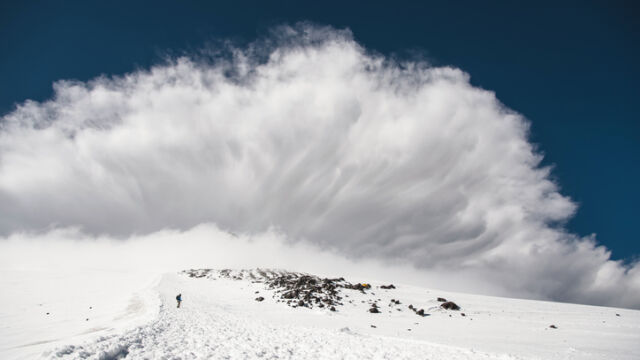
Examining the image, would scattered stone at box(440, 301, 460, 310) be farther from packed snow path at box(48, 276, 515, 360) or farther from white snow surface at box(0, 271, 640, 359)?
packed snow path at box(48, 276, 515, 360)

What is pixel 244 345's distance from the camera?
17.1 m

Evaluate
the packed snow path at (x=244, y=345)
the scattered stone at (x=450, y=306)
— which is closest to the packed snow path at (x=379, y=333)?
the packed snow path at (x=244, y=345)

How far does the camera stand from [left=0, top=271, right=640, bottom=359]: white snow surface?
15258mm

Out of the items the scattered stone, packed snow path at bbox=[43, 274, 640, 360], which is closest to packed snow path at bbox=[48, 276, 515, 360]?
packed snow path at bbox=[43, 274, 640, 360]

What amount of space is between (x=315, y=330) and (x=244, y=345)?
781cm

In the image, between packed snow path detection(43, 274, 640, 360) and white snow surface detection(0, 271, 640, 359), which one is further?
packed snow path detection(43, 274, 640, 360)

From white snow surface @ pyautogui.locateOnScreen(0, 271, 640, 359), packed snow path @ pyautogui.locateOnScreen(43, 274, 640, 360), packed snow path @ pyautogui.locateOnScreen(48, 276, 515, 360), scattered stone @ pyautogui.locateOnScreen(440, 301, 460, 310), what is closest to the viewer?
packed snow path @ pyautogui.locateOnScreen(48, 276, 515, 360)

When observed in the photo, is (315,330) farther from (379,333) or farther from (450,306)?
(450,306)

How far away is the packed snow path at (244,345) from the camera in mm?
13680

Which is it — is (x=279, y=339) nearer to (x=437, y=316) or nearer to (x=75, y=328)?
(x=75, y=328)

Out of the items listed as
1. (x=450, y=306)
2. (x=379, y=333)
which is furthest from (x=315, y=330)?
(x=450, y=306)

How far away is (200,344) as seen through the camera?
16.5 metres

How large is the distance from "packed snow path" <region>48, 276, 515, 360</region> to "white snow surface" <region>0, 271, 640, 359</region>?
66 millimetres

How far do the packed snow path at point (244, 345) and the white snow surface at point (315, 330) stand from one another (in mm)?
66
